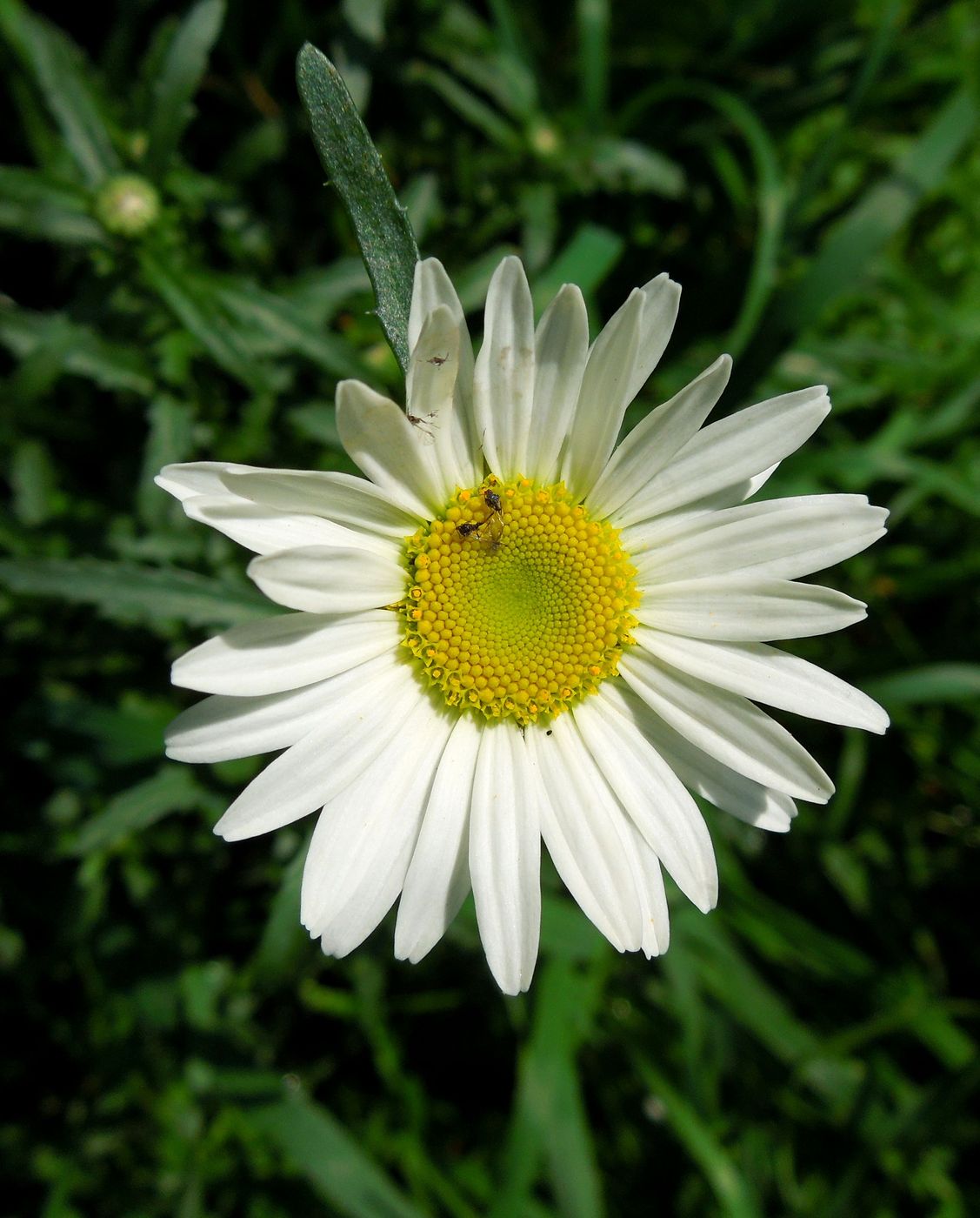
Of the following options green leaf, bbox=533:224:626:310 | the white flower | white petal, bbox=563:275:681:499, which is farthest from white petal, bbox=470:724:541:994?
green leaf, bbox=533:224:626:310

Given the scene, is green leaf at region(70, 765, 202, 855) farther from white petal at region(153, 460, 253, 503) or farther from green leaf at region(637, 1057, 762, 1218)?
green leaf at region(637, 1057, 762, 1218)

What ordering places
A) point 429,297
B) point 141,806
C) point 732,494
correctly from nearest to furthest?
point 429,297 → point 732,494 → point 141,806

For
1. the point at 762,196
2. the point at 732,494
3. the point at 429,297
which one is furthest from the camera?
the point at 762,196

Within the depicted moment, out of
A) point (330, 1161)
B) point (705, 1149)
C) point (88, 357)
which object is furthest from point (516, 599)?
point (705, 1149)

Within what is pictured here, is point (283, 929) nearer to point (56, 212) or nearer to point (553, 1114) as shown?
point (553, 1114)

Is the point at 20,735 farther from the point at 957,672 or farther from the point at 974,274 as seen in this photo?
the point at 974,274

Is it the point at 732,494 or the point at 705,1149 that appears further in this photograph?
A: the point at 705,1149

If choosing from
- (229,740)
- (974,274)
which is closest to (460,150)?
(974,274)
